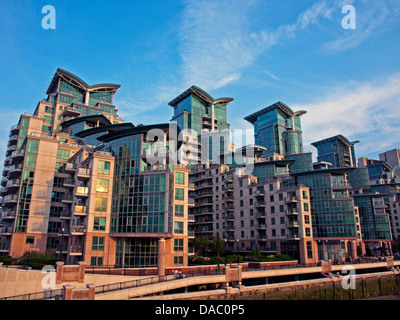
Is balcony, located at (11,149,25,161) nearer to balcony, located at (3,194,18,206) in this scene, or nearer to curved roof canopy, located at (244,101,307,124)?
balcony, located at (3,194,18,206)

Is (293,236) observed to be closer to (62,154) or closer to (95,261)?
(95,261)

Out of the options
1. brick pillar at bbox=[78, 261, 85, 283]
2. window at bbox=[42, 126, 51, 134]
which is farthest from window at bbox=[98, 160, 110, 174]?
window at bbox=[42, 126, 51, 134]

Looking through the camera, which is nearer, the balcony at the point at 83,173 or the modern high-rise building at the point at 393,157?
the balcony at the point at 83,173

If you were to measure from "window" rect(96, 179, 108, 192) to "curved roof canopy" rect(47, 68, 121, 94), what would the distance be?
53.1 m

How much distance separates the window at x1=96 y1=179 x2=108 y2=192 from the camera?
45.8m

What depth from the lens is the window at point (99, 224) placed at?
43.8 metres

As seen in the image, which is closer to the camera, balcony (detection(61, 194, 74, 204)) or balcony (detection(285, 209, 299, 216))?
balcony (detection(61, 194, 74, 204))

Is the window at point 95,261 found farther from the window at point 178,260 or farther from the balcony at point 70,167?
the balcony at point 70,167

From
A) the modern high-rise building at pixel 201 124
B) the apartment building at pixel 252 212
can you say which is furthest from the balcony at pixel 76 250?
the modern high-rise building at pixel 201 124

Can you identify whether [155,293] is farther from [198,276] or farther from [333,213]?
[333,213]

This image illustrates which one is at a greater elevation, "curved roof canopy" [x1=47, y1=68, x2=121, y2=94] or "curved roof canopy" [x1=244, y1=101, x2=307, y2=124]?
"curved roof canopy" [x1=244, y1=101, x2=307, y2=124]

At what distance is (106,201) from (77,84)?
184 ft

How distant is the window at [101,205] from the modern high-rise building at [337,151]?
11603 centimetres
